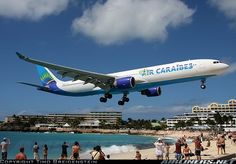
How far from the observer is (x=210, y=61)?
38969 mm

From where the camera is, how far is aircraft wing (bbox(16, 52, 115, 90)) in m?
39.2

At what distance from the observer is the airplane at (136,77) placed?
127 feet

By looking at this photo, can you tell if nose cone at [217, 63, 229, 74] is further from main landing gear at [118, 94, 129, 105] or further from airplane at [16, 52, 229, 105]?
main landing gear at [118, 94, 129, 105]

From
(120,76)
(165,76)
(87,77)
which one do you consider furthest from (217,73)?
(87,77)

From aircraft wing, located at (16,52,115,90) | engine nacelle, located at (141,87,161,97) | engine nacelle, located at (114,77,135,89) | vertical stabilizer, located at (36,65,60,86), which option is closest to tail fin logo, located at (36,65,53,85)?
vertical stabilizer, located at (36,65,60,86)

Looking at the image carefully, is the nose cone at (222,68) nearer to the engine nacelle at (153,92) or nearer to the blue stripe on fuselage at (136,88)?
the blue stripe on fuselage at (136,88)

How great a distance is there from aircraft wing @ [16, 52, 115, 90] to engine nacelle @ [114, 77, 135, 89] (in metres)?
1.22

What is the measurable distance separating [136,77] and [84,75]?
609 centimetres

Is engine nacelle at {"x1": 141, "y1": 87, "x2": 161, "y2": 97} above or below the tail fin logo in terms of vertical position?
below

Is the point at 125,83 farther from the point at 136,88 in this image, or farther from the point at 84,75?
the point at 84,75

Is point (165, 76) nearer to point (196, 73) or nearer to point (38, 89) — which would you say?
point (196, 73)

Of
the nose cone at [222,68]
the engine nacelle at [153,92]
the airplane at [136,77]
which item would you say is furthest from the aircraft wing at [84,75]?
the nose cone at [222,68]

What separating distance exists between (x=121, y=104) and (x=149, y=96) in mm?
3871

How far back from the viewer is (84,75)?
42.4 metres
